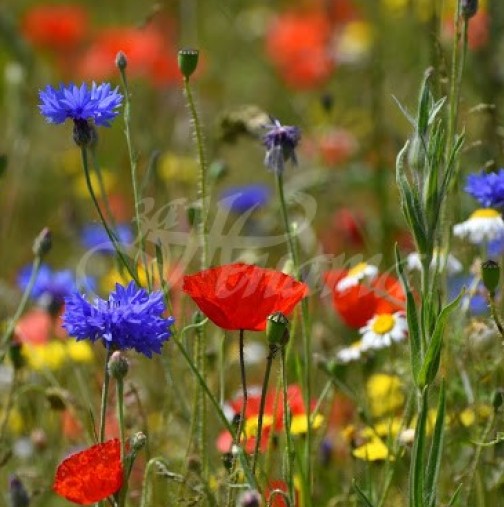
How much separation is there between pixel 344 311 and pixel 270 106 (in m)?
2.39

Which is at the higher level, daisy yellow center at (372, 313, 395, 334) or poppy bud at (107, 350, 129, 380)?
daisy yellow center at (372, 313, 395, 334)

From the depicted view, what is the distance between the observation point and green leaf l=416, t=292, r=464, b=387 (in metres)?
1.01

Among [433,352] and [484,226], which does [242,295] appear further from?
[484,226]

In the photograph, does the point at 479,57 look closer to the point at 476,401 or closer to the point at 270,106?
the point at 476,401

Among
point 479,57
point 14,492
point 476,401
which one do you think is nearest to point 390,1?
point 479,57

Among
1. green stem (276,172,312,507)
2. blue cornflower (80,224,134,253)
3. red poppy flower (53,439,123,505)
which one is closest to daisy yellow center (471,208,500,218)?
green stem (276,172,312,507)

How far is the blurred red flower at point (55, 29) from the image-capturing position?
343cm

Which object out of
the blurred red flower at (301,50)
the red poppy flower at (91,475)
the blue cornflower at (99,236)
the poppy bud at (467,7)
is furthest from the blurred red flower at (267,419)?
the blurred red flower at (301,50)

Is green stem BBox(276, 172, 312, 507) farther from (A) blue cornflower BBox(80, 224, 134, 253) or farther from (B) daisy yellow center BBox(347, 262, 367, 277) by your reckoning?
(A) blue cornflower BBox(80, 224, 134, 253)

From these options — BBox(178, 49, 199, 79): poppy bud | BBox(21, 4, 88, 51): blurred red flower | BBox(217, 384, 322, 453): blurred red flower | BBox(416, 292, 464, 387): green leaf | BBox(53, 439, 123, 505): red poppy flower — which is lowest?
BBox(53, 439, 123, 505): red poppy flower

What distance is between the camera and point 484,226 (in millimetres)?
1380

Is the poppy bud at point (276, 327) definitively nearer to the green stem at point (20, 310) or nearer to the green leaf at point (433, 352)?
the green leaf at point (433, 352)

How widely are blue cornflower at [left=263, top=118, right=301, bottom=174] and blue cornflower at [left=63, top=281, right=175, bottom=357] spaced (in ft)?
0.89

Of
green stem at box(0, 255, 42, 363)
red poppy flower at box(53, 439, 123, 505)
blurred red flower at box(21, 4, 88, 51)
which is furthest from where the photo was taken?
blurred red flower at box(21, 4, 88, 51)
